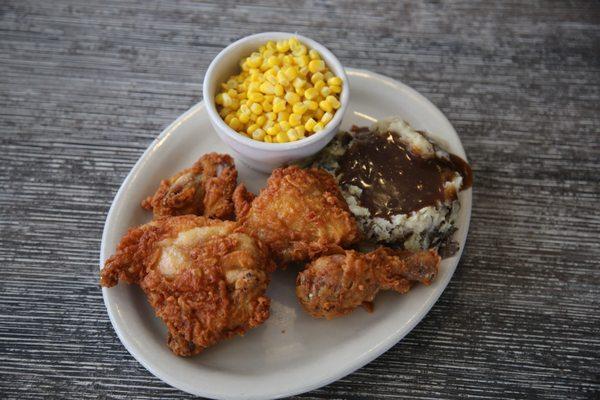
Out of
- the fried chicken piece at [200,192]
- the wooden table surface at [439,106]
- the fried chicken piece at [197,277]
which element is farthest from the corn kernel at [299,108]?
the wooden table surface at [439,106]

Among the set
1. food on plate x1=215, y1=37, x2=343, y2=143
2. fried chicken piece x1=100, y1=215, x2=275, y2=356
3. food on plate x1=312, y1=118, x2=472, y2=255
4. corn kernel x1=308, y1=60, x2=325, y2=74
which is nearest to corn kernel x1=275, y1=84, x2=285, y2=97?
food on plate x1=215, y1=37, x2=343, y2=143

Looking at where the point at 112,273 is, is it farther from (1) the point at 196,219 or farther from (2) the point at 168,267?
(1) the point at 196,219

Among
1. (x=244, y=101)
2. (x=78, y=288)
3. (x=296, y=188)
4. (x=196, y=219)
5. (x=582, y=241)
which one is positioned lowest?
(x=78, y=288)

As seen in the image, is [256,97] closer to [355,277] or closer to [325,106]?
[325,106]

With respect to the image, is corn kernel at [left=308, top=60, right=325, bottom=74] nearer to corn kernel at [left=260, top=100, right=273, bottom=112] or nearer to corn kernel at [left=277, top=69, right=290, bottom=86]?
corn kernel at [left=277, top=69, right=290, bottom=86]

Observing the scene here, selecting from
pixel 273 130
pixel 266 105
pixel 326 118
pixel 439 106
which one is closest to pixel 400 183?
pixel 326 118

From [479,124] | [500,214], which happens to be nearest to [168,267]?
[500,214]
